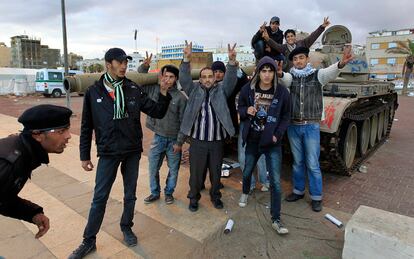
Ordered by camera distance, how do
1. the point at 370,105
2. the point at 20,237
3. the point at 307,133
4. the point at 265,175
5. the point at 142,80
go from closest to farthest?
the point at 20,237, the point at 142,80, the point at 307,133, the point at 265,175, the point at 370,105

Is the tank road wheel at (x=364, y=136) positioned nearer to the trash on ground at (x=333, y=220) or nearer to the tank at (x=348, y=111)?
the tank at (x=348, y=111)

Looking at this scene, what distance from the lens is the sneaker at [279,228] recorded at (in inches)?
136

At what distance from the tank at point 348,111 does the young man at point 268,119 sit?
1.20 m

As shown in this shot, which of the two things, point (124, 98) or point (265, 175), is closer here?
point (124, 98)

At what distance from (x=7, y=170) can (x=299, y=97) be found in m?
3.33

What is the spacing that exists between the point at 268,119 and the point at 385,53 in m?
58.4

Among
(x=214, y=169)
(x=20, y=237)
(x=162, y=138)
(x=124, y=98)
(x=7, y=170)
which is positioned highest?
(x=124, y=98)

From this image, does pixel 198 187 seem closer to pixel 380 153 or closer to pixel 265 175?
pixel 265 175

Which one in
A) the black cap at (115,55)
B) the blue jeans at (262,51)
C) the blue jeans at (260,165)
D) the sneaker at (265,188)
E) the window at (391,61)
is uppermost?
the window at (391,61)

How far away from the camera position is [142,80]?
12.5ft

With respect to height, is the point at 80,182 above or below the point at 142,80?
below

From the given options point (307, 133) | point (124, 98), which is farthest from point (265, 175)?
point (124, 98)

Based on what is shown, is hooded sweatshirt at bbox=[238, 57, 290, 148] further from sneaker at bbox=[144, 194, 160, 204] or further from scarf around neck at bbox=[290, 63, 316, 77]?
sneaker at bbox=[144, 194, 160, 204]

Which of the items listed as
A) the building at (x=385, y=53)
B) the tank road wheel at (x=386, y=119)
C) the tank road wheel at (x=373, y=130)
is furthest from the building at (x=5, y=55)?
the tank road wheel at (x=373, y=130)
